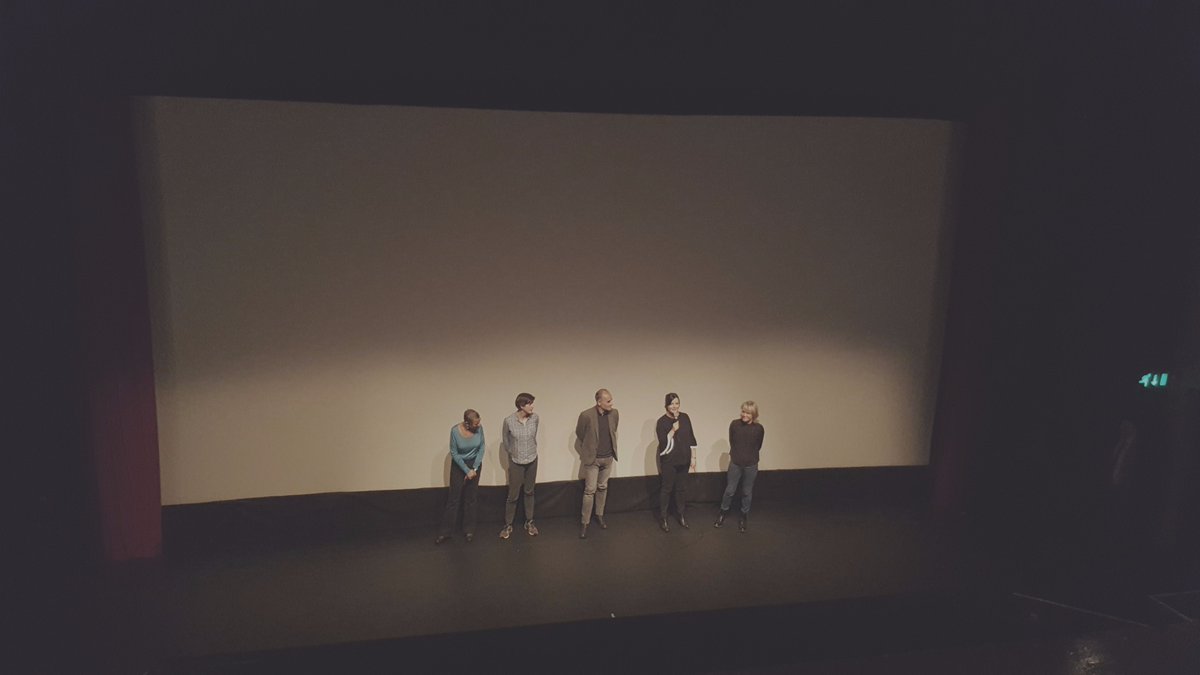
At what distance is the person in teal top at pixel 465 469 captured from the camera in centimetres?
545

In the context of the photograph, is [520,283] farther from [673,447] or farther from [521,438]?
[673,447]

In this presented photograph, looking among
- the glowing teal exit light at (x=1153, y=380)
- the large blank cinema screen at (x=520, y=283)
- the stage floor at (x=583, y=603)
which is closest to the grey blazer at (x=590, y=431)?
the large blank cinema screen at (x=520, y=283)

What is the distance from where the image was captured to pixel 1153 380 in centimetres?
582

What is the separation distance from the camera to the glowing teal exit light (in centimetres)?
578

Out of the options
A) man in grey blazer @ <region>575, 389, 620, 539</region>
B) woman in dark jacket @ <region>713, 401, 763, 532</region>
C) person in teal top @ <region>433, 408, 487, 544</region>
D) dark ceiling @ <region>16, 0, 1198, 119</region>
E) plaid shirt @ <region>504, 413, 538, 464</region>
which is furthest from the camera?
woman in dark jacket @ <region>713, 401, 763, 532</region>

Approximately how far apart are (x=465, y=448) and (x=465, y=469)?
177 mm

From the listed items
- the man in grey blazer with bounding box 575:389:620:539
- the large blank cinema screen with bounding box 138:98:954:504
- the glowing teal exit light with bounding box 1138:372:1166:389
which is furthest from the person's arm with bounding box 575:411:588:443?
the glowing teal exit light with bounding box 1138:372:1166:389

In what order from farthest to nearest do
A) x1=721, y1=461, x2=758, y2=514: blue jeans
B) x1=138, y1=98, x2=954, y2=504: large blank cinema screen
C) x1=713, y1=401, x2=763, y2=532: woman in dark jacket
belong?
x1=721, y1=461, x2=758, y2=514: blue jeans
x1=713, y1=401, x2=763, y2=532: woman in dark jacket
x1=138, y1=98, x2=954, y2=504: large blank cinema screen

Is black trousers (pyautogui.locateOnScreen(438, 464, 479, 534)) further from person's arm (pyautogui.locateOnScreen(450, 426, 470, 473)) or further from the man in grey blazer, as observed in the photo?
the man in grey blazer

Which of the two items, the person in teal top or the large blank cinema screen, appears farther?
the person in teal top

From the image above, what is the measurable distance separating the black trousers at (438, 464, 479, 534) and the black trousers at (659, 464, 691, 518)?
160cm

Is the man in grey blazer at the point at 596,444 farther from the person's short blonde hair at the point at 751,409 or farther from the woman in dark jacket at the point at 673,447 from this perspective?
the person's short blonde hair at the point at 751,409

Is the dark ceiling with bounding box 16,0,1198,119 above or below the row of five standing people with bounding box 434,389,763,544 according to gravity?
above

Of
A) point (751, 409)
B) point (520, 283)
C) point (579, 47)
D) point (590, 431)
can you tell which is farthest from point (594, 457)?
point (579, 47)
